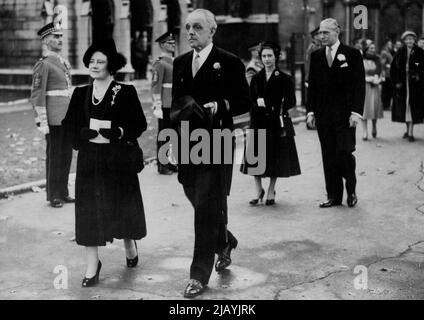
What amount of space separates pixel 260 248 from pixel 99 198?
172 centimetres

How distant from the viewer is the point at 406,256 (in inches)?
259

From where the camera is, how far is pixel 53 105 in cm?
877

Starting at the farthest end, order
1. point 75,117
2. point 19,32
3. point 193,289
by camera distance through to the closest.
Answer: point 19,32 → point 75,117 → point 193,289

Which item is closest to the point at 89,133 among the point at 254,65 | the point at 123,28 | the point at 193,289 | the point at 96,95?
the point at 96,95

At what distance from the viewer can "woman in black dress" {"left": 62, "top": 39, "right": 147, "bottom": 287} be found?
5.81 metres

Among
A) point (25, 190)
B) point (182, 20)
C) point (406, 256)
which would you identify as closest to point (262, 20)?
point (182, 20)

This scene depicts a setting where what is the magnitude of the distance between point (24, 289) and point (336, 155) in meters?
4.18

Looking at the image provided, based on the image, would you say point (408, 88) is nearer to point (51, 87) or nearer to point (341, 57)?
point (341, 57)

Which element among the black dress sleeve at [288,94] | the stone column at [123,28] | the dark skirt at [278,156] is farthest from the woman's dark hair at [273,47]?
the stone column at [123,28]

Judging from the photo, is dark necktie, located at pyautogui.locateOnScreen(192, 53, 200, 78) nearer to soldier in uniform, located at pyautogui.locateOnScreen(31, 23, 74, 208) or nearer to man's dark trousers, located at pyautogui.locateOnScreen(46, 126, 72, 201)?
soldier in uniform, located at pyautogui.locateOnScreen(31, 23, 74, 208)

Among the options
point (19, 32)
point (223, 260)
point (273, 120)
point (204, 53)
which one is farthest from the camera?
point (19, 32)

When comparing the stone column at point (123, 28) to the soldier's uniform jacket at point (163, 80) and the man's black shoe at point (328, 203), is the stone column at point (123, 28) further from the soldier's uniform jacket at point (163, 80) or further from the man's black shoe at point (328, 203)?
the man's black shoe at point (328, 203)

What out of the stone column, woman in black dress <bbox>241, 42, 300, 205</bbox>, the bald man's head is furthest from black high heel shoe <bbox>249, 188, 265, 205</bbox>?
the stone column
